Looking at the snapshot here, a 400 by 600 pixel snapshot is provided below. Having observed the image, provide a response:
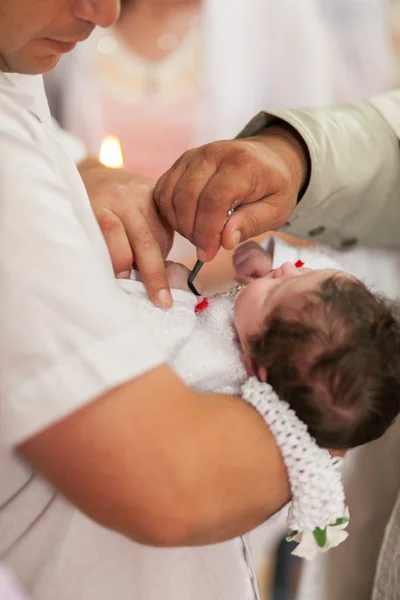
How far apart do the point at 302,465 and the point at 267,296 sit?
0.25 metres

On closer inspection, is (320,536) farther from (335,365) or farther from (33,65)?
(33,65)

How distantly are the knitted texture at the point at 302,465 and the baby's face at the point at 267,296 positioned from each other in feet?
0.39

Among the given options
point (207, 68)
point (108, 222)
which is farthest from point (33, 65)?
point (207, 68)

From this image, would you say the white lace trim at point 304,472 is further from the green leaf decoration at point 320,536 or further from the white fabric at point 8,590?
the white fabric at point 8,590

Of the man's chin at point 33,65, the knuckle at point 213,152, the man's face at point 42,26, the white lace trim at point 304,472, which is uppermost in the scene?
the man's face at point 42,26

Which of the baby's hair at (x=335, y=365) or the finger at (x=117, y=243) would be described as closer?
the baby's hair at (x=335, y=365)

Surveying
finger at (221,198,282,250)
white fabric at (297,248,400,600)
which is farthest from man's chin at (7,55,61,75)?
white fabric at (297,248,400,600)

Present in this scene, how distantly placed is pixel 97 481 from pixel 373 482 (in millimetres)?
893

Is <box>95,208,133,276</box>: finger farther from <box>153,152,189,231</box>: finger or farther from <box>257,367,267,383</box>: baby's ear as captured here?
<box>257,367,267,383</box>: baby's ear

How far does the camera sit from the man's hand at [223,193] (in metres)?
0.84

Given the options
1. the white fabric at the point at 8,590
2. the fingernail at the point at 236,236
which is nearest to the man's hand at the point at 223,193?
the fingernail at the point at 236,236

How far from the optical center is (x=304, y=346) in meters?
0.72

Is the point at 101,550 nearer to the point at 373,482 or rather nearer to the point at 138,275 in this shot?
the point at 138,275

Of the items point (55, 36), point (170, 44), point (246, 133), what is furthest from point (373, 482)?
point (170, 44)
